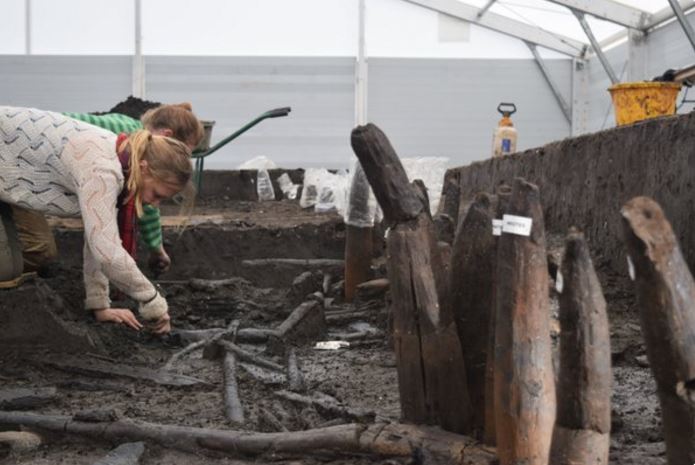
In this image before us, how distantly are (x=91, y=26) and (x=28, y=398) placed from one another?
13.5 metres

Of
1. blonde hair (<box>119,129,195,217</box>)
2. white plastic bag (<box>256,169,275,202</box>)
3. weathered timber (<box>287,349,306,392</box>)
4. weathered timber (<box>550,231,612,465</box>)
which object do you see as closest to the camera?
weathered timber (<box>550,231,612,465</box>)

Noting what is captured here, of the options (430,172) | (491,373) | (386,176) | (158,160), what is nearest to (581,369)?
(491,373)

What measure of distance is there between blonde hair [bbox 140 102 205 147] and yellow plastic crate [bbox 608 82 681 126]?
3.18 m

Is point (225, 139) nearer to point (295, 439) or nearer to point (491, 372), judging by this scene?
point (295, 439)

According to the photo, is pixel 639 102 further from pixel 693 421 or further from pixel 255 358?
pixel 693 421

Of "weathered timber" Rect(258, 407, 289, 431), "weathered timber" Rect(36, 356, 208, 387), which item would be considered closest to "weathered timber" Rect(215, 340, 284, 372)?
"weathered timber" Rect(36, 356, 208, 387)

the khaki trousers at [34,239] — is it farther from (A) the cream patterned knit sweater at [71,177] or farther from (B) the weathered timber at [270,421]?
(B) the weathered timber at [270,421]

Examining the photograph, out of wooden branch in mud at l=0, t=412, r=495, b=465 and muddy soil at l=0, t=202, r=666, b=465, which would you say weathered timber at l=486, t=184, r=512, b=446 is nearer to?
wooden branch in mud at l=0, t=412, r=495, b=465

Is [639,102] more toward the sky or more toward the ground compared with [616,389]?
more toward the sky

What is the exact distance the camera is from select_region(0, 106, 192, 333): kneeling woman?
13.9 ft

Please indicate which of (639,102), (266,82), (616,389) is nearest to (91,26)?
(266,82)

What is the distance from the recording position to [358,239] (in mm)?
6477

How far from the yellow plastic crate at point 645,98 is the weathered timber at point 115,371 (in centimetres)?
401

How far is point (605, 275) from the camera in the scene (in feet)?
17.5
